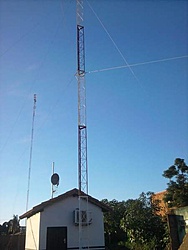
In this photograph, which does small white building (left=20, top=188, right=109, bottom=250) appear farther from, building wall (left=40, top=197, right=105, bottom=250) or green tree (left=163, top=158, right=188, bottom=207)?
green tree (left=163, top=158, right=188, bottom=207)

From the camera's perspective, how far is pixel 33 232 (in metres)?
16.8

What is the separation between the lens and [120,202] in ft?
87.8

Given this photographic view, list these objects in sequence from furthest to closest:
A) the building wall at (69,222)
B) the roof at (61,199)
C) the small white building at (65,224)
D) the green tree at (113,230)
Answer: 1. the green tree at (113,230)
2. the roof at (61,199)
3. the building wall at (69,222)
4. the small white building at (65,224)

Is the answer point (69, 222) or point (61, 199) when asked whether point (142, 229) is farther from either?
point (61, 199)

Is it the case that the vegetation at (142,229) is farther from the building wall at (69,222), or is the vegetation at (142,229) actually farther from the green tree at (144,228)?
the building wall at (69,222)

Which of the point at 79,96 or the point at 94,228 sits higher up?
the point at 79,96

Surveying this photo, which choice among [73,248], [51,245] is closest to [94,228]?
[73,248]

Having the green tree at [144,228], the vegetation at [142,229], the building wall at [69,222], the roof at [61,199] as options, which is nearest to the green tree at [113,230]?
the vegetation at [142,229]

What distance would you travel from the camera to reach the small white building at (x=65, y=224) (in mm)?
15383

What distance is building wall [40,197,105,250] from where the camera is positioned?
15570 mm

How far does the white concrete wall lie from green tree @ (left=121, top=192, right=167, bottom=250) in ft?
19.7

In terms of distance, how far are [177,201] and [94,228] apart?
5.62m

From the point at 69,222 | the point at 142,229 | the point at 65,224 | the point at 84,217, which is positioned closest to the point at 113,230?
the point at 142,229

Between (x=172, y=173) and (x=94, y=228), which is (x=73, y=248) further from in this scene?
(x=172, y=173)
